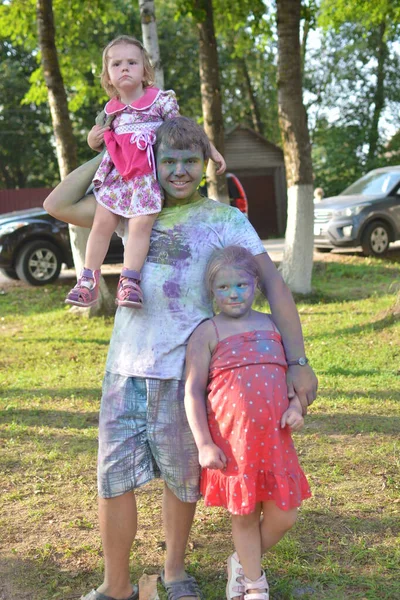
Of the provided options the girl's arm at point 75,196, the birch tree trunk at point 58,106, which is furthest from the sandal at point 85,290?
the birch tree trunk at point 58,106

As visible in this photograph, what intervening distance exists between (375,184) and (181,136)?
46.1 ft

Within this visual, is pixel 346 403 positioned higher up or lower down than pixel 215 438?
lower down

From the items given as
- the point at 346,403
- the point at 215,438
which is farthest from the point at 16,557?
the point at 346,403

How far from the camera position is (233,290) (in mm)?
2635

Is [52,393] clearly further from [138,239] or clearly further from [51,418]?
[138,239]

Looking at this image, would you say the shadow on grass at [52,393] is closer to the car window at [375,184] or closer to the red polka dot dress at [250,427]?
the red polka dot dress at [250,427]

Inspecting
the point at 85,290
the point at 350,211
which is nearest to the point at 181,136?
the point at 85,290

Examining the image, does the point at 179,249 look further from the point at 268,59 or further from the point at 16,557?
the point at 268,59

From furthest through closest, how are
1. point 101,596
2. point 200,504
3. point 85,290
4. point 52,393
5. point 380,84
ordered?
point 380,84
point 52,393
point 200,504
point 85,290
point 101,596

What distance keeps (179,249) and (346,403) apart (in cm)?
346

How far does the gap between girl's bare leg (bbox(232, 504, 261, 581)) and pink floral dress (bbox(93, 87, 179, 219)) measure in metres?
1.12

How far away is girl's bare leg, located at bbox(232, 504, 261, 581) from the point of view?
265 centimetres

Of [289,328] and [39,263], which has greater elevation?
[39,263]

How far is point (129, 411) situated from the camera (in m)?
2.74
